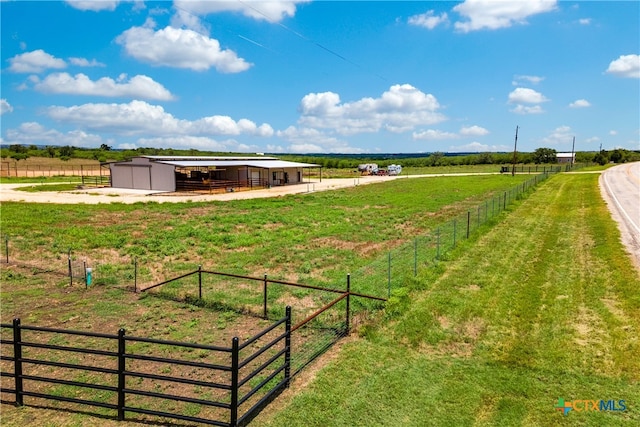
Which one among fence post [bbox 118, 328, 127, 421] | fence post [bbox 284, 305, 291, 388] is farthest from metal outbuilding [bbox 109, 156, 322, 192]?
fence post [bbox 118, 328, 127, 421]

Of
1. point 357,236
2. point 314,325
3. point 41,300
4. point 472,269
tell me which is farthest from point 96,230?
point 472,269

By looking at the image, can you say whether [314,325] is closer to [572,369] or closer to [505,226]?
[572,369]

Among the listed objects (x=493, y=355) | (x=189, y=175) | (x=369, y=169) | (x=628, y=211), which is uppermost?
(x=369, y=169)

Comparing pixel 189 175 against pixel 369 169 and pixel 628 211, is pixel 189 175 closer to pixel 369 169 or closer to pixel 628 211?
pixel 369 169

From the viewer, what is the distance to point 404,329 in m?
8.95

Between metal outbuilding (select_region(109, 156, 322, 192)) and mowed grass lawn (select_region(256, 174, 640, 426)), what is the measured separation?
37815 millimetres

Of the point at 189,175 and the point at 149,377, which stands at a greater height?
the point at 189,175

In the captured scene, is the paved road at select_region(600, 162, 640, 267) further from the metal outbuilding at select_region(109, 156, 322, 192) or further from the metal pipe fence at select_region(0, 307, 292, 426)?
the metal outbuilding at select_region(109, 156, 322, 192)

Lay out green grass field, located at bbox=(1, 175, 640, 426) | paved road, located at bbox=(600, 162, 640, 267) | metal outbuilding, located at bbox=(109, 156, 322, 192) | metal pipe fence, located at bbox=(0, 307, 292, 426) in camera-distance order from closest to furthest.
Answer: metal pipe fence, located at bbox=(0, 307, 292, 426) < green grass field, located at bbox=(1, 175, 640, 426) < paved road, located at bbox=(600, 162, 640, 267) < metal outbuilding, located at bbox=(109, 156, 322, 192)

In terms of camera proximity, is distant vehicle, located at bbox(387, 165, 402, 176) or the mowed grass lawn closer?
the mowed grass lawn

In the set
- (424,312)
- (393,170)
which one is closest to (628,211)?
(424,312)

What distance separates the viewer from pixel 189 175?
5497 centimetres

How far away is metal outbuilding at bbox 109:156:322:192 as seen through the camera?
46.9m

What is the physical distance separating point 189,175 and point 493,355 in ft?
170
